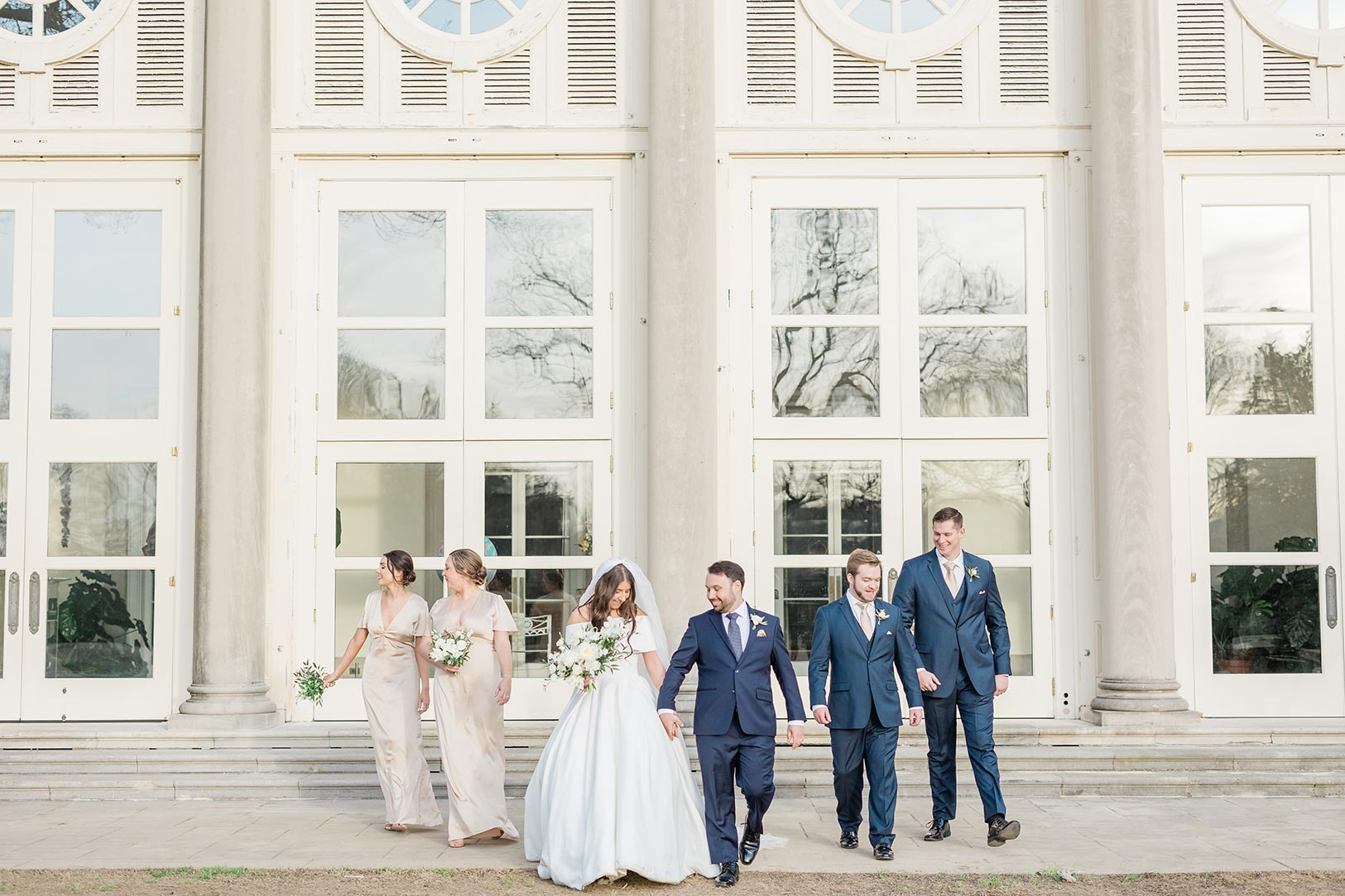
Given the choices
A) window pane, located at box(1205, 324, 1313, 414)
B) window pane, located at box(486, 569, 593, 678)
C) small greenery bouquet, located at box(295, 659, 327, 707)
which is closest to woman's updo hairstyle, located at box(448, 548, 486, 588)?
small greenery bouquet, located at box(295, 659, 327, 707)

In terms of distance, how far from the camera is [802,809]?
29.6ft

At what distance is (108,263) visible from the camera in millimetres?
10883

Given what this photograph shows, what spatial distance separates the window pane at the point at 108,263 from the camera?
10.9m

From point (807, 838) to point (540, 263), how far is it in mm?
5088

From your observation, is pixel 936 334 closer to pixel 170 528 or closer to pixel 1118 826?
pixel 1118 826

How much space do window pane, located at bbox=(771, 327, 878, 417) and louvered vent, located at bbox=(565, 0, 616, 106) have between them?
243 centimetres

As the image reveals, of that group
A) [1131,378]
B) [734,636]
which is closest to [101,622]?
[734,636]

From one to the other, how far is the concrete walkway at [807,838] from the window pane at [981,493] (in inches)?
91.0

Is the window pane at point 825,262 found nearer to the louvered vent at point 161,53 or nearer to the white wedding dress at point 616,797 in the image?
the white wedding dress at point 616,797

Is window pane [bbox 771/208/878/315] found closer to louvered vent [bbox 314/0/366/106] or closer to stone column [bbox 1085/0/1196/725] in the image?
stone column [bbox 1085/0/1196/725]

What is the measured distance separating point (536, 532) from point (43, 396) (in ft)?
13.3

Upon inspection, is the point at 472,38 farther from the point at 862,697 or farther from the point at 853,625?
the point at 862,697

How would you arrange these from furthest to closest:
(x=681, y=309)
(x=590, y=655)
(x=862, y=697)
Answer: (x=681, y=309)
(x=862, y=697)
(x=590, y=655)

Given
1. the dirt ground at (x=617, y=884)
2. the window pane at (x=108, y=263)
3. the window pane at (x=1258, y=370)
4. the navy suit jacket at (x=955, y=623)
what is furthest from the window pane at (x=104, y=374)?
the window pane at (x=1258, y=370)
